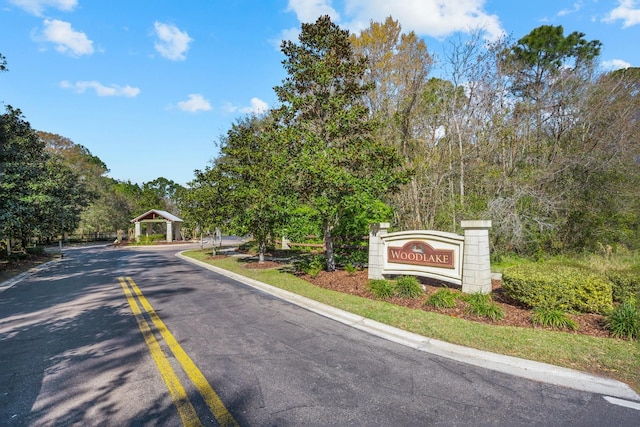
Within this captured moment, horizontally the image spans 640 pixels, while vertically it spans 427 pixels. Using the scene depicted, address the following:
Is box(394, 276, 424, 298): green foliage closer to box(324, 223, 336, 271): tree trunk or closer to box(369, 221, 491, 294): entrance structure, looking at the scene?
box(369, 221, 491, 294): entrance structure

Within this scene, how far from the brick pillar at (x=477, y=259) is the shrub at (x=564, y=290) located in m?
0.73

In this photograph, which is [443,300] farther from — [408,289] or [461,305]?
[408,289]

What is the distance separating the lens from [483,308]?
648 cm

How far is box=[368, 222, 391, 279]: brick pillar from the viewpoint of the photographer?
32.6ft

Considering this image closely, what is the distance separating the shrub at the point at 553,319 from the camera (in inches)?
223

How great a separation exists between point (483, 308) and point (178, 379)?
5734mm

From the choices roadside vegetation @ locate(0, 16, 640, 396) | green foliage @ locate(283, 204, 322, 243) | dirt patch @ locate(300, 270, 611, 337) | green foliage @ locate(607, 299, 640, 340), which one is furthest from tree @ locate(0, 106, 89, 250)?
green foliage @ locate(607, 299, 640, 340)

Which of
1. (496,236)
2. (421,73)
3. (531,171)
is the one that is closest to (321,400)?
(496,236)

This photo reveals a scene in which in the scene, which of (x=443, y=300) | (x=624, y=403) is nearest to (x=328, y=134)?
(x=443, y=300)

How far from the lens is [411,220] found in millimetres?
15062

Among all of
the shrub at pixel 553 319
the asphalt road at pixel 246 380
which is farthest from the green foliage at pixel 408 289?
the shrub at pixel 553 319

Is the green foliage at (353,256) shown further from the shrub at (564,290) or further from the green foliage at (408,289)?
the shrub at (564,290)

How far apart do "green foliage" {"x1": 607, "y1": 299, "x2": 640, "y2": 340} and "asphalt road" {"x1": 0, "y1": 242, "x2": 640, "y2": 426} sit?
2442 millimetres

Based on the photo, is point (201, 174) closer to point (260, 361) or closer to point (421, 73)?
point (421, 73)
